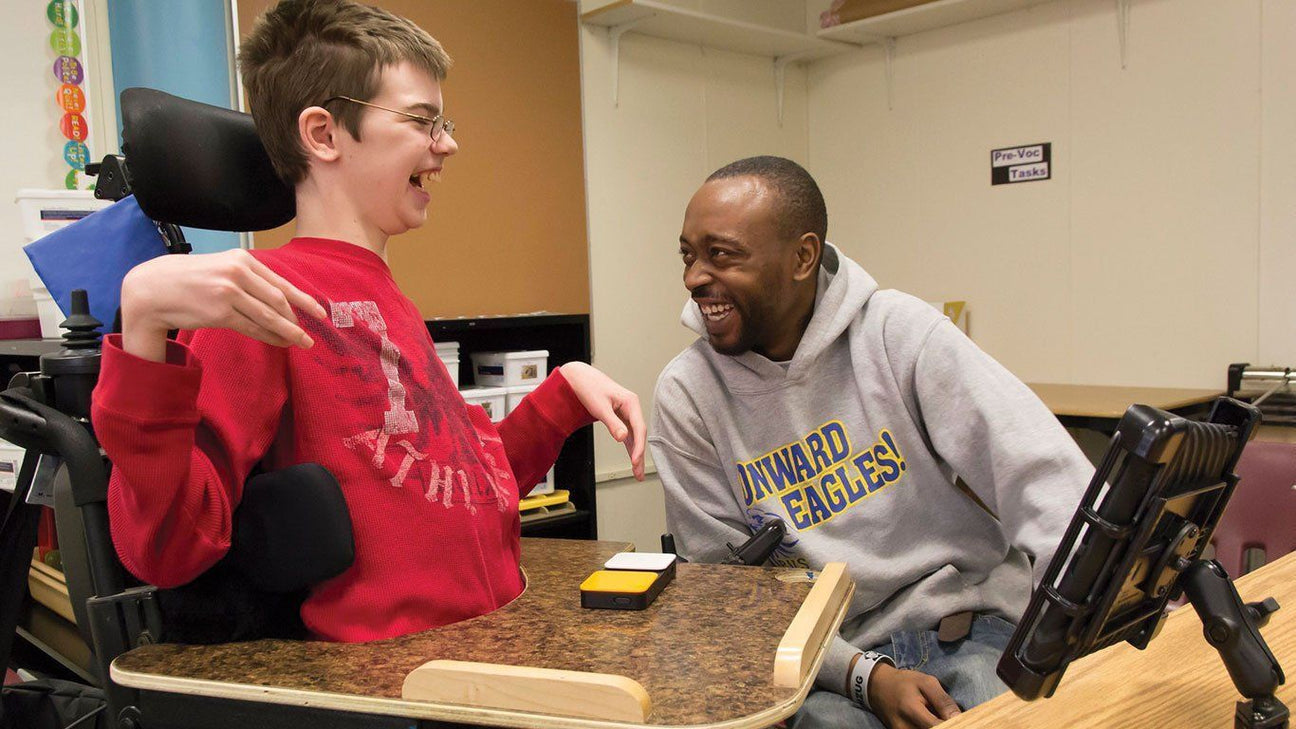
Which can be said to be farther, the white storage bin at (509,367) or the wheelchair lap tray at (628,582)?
the white storage bin at (509,367)

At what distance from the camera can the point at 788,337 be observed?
5.79 feet

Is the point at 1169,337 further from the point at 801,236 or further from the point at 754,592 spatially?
the point at 754,592

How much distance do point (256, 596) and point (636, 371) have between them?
2990mm

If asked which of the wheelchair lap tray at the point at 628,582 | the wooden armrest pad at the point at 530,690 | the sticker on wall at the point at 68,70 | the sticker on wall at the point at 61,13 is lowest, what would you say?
the wheelchair lap tray at the point at 628,582

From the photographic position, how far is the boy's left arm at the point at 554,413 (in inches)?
52.6

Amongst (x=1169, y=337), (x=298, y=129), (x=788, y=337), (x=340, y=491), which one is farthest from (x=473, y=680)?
(x=1169, y=337)

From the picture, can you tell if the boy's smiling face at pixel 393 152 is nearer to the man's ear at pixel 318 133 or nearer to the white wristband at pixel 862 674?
the man's ear at pixel 318 133

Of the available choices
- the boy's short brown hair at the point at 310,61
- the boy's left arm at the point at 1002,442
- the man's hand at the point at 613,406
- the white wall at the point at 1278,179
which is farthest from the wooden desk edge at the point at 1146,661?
the white wall at the point at 1278,179

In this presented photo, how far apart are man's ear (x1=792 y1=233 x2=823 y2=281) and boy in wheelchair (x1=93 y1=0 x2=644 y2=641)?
1.87 feet

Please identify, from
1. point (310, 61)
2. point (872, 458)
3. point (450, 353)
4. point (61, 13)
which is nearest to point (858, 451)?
point (872, 458)

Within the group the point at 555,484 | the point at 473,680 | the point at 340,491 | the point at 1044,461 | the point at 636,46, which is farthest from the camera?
the point at 636,46

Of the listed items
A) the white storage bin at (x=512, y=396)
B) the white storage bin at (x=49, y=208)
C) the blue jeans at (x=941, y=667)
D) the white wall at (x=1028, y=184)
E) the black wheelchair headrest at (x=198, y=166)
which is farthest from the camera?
the white wall at (x=1028, y=184)

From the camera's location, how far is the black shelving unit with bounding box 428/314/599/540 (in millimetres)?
3086

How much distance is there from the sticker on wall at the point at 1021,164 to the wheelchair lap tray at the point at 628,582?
10.5ft
